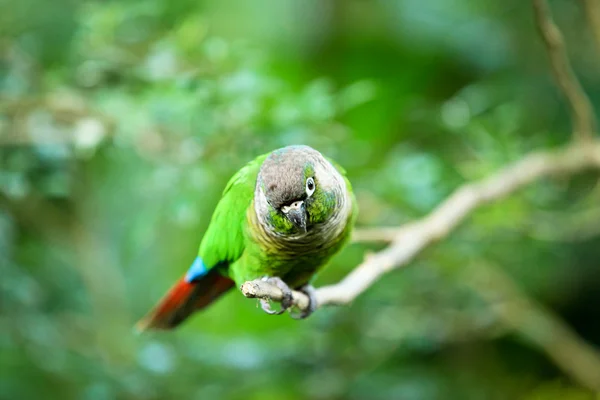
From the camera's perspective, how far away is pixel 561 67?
1761mm

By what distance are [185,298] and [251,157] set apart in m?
0.42

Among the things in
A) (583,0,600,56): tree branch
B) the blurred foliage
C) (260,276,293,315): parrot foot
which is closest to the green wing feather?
(260,276,293,315): parrot foot

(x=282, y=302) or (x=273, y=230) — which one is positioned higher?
(x=273, y=230)

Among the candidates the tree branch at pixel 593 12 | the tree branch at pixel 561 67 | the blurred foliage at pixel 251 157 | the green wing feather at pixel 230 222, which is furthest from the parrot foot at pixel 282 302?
the tree branch at pixel 593 12

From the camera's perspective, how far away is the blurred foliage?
Answer: 70.3 inches

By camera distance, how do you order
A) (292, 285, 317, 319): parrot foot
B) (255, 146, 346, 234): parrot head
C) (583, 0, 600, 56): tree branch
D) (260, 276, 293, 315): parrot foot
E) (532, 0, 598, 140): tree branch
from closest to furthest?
(255, 146, 346, 234): parrot head
(260, 276, 293, 315): parrot foot
(292, 285, 317, 319): parrot foot
(532, 0, 598, 140): tree branch
(583, 0, 600, 56): tree branch

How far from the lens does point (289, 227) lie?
114cm

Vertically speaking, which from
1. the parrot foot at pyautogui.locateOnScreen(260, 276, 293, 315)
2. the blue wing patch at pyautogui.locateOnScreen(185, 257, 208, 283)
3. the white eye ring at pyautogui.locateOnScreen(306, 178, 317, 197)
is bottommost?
the parrot foot at pyautogui.locateOnScreen(260, 276, 293, 315)

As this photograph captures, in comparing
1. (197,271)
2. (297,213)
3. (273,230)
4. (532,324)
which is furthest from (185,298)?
(532,324)

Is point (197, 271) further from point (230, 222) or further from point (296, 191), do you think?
point (296, 191)

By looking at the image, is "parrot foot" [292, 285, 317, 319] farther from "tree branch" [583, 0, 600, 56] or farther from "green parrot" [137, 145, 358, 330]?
"tree branch" [583, 0, 600, 56]

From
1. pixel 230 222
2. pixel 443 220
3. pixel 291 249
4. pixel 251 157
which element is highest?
pixel 251 157

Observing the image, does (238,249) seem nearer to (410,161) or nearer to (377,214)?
(410,161)

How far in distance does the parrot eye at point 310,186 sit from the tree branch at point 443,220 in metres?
0.15
